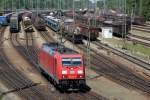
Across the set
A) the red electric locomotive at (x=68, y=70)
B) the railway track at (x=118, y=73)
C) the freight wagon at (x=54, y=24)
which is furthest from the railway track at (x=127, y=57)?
the freight wagon at (x=54, y=24)

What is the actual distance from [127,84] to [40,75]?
951 centimetres

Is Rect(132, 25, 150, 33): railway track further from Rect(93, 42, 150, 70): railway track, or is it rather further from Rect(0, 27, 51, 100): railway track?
Rect(0, 27, 51, 100): railway track

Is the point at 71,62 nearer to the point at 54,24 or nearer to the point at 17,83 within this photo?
the point at 17,83

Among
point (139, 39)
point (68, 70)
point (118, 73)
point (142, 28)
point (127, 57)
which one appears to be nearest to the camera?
point (68, 70)

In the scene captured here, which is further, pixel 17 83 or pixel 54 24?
pixel 54 24

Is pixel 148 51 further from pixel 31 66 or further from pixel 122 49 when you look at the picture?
pixel 31 66

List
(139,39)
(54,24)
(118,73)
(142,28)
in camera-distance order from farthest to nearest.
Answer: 1. (142,28)
2. (54,24)
3. (139,39)
4. (118,73)

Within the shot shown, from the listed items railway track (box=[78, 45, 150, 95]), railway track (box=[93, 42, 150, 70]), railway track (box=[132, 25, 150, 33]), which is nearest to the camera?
railway track (box=[78, 45, 150, 95])

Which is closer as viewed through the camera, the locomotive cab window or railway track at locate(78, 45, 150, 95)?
the locomotive cab window

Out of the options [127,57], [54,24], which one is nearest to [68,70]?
[127,57]

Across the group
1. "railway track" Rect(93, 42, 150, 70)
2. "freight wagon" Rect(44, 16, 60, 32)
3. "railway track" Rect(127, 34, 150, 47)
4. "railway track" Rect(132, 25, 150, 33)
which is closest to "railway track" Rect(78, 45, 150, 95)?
"railway track" Rect(93, 42, 150, 70)

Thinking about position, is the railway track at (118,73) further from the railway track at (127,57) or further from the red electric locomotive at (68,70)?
the red electric locomotive at (68,70)

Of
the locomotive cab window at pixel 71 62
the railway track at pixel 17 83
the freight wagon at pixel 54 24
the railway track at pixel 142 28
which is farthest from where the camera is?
the railway track at pixel 142 28

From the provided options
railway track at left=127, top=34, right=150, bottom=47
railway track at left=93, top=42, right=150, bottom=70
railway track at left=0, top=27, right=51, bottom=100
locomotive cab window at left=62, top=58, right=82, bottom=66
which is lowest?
railway track at left=0, top=27, right=51, bottom=100
